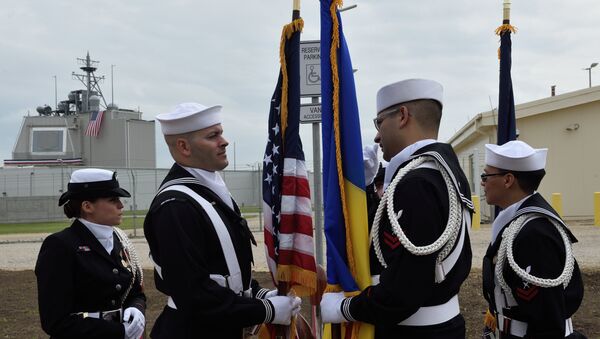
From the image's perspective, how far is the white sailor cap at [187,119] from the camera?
3.22 meters

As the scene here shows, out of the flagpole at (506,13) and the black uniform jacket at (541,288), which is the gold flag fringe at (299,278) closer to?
the black uniform jacket at (541,288)

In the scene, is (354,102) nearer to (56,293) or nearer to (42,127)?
(56,293)

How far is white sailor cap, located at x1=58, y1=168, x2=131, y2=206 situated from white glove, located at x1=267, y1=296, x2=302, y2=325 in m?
1.41

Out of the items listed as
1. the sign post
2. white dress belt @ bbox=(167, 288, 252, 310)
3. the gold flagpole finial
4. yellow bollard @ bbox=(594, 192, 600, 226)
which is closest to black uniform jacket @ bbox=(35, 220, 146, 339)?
white dress belt @ bbox=(167, 288, 252, 310)

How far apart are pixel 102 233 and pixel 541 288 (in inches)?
106

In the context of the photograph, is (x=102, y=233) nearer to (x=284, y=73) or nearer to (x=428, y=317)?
(x=284, y=73)

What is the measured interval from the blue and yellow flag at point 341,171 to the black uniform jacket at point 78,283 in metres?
1.44

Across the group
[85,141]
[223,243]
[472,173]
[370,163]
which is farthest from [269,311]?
[85,141]

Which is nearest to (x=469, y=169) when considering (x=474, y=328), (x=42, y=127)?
(x=474, y=328)

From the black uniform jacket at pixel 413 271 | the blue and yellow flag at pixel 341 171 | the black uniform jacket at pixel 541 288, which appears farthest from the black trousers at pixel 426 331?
the black uniform jacket at pixel 541 288

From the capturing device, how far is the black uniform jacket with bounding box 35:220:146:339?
3352 mm

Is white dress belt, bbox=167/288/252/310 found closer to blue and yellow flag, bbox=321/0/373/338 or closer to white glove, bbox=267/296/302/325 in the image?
white glove, bbox=267/296/302/325

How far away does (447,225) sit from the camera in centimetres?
273

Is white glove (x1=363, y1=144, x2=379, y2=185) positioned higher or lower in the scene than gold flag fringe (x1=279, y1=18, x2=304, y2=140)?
lower
